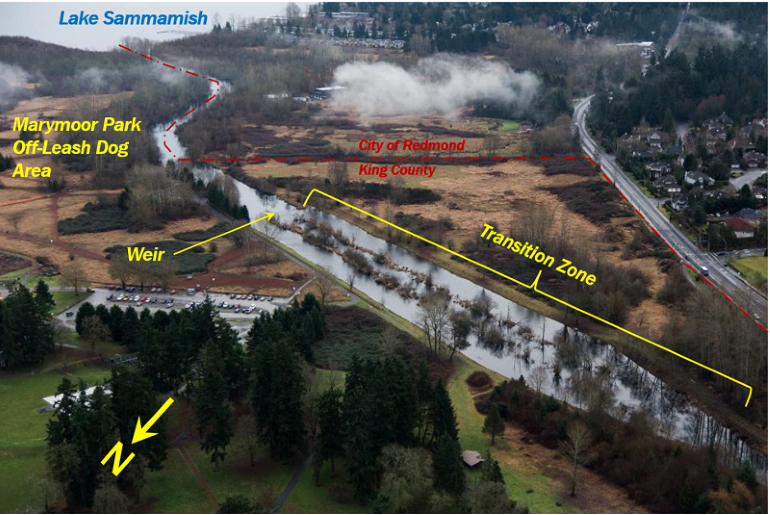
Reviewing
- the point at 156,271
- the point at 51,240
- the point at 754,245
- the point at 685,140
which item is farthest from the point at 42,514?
the point at 685,140

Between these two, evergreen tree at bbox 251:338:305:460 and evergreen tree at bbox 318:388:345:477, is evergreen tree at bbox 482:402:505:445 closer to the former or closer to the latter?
evergreen tree at bbox 318:388:345:477

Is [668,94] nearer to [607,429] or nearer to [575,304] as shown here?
[575,304]

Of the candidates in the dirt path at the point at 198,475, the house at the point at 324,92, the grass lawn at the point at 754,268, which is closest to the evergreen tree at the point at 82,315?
the dirt path at the point at 198,475

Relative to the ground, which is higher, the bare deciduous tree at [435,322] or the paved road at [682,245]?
the paved road at [682,245]

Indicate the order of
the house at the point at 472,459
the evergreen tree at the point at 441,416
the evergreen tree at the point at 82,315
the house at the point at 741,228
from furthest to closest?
the house at the point at 741,228
the evergreen tree at the point at 82,315
the evergreen tree at the point at 441,416
the house at the point at 472,459

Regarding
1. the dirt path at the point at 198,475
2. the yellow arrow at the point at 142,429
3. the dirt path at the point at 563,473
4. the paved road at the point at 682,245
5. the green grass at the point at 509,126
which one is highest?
the green grass at the point at 509,126

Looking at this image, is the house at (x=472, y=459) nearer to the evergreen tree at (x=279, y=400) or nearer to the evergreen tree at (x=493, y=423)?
the evergreen tree at (x=493, y=423)

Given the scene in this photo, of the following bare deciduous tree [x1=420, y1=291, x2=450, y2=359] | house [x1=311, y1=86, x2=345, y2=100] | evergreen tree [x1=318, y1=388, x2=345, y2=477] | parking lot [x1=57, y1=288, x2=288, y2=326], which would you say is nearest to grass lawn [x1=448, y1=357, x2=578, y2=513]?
bare deciduous tree [x1=420, y1=291, x2=450, y2=359]

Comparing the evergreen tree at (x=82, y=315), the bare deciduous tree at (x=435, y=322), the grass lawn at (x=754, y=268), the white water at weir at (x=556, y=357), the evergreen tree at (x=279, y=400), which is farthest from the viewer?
the grass lawn at (x=754, y=268)
